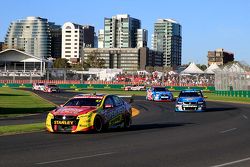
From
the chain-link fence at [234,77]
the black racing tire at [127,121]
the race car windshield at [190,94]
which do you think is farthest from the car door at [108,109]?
the chain-link fence at [234,77]

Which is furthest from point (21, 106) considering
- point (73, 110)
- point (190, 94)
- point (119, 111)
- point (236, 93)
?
point (236, 93)

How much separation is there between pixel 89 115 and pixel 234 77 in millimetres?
44730

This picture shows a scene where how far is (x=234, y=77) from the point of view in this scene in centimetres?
6106

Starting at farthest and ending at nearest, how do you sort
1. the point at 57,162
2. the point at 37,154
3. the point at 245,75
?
the point at 245,75 → the point at 37,154 → the point at 57,162

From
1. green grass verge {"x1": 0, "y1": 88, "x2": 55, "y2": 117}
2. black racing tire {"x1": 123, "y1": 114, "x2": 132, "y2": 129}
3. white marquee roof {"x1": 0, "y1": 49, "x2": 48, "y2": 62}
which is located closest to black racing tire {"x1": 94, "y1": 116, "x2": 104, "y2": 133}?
black racing tire {"x1": 123, "y1": 114, "x2": 132, "y2": 129}

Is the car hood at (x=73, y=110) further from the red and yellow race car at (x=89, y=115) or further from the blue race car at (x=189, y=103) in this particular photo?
the blue race car at (x=189, y=103)

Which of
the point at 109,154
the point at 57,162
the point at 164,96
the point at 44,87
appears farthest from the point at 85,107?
the point at 44,87

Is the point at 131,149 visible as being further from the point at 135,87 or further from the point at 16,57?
the point at 16,57

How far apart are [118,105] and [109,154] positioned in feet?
25.4

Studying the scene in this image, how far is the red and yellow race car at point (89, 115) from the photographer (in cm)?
1825

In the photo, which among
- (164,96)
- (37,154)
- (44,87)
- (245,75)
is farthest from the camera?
(44,87)

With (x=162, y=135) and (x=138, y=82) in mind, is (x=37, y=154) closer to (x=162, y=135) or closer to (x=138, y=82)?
(x=162, y=135)

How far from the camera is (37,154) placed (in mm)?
12656

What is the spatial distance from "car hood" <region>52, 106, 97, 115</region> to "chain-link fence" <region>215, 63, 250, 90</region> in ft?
131
